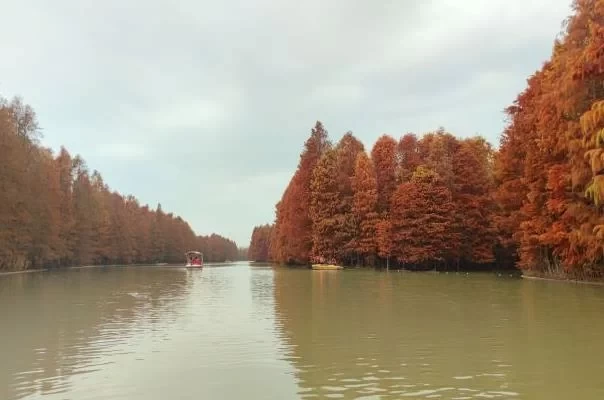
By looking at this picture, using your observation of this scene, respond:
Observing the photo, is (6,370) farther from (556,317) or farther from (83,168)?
(83,168)

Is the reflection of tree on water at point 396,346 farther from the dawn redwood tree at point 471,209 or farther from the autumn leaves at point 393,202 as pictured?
the dawn redwood tree at point 471,209

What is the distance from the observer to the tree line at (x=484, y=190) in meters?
27.7

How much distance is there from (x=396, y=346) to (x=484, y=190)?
54.0 meters

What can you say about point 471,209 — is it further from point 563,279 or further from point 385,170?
point 563,279

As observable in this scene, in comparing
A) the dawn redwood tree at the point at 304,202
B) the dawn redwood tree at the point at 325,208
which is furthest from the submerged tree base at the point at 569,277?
the dawn redwood tree at the point at 304,202

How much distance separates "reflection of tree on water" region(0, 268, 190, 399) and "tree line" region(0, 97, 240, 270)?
31707mm

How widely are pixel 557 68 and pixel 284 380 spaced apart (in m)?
28.4

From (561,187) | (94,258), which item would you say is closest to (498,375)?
(561,187)

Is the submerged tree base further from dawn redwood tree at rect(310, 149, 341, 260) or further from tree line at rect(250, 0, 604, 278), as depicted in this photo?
dawn redwood tree at rect(310, 149, 341, 260)

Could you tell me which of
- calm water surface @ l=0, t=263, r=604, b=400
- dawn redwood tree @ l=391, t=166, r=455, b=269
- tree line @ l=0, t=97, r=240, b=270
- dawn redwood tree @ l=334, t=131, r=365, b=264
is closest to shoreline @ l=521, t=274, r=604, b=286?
calm water surface @ l=0, t=263, r=604, b=400

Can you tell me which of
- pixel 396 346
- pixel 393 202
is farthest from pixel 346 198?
pixel 396 346

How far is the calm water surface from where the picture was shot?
30.1 ft

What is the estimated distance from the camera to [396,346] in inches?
504

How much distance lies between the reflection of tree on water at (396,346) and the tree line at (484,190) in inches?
412
